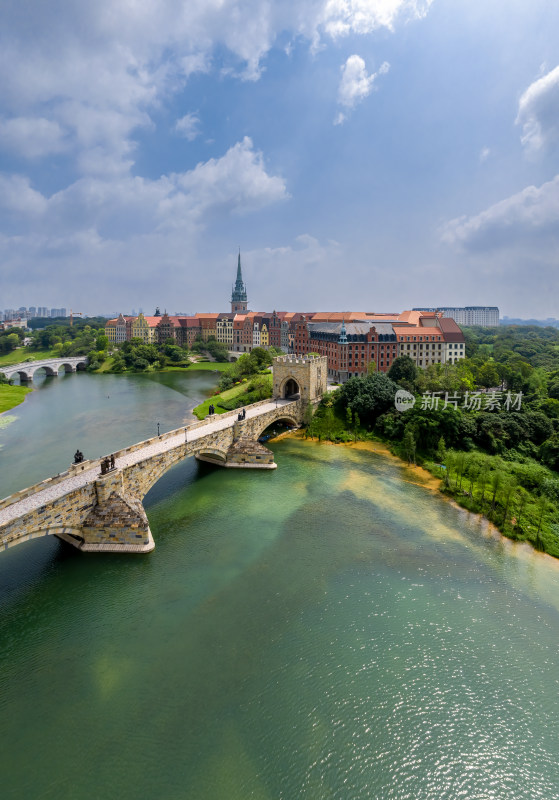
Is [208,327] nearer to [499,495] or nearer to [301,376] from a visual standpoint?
[301,376]

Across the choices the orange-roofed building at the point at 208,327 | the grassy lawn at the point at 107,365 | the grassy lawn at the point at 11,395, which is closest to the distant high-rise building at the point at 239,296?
the orange-roofed building at the point at 208,327

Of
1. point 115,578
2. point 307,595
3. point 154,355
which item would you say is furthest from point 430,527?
point 154,355

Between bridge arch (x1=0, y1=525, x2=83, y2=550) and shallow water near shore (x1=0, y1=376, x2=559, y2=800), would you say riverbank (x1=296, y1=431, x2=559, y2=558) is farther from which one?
bridge arch (x1=0, y1=525, x2=83, y2=550)

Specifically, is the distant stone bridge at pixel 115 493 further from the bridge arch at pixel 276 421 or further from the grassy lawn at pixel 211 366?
the grassy lawn at pixel 211 366

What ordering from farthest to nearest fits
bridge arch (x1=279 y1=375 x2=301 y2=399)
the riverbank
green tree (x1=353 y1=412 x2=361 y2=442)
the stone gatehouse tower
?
bridge arch (x1=279 y1=375 x2=301 y2=399), the stone gatehouse tower, green tree (x1=353 y1=412 x2=361 y2=442), the riverbank

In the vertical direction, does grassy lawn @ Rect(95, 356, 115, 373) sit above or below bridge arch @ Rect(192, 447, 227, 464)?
above

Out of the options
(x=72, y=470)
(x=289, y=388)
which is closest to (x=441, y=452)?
(x=289, y=388)

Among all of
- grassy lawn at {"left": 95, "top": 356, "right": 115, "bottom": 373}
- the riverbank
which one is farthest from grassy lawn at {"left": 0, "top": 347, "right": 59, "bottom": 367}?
the riverbank
